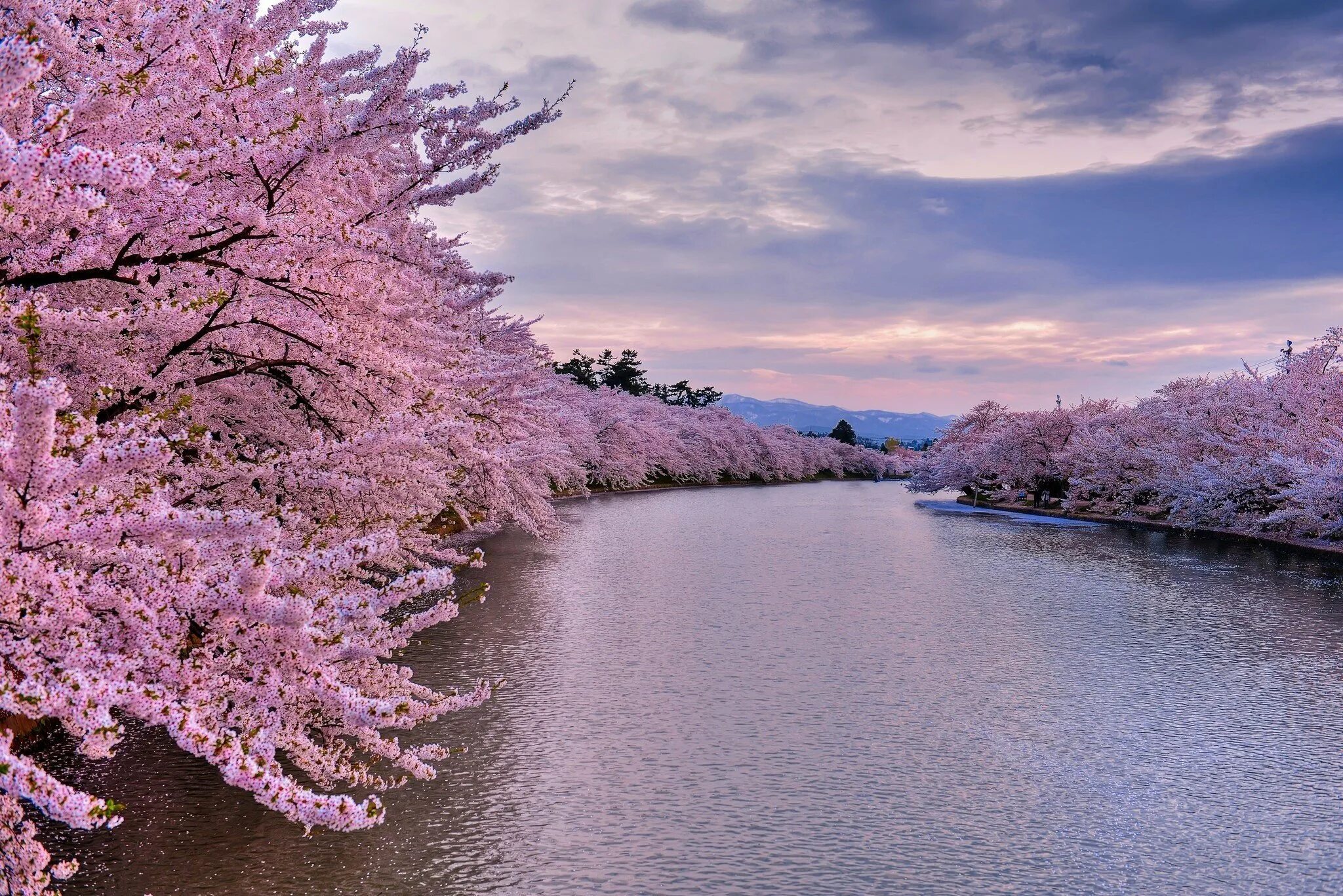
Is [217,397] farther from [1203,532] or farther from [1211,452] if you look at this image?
[1211,452]

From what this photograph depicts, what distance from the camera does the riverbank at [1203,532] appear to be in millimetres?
32656

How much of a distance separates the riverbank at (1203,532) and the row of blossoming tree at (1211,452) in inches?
18.9

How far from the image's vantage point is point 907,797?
9.44 m

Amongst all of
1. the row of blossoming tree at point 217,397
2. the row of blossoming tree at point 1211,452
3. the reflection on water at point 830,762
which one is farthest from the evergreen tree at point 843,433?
the row of blossoming tree at point 217,397

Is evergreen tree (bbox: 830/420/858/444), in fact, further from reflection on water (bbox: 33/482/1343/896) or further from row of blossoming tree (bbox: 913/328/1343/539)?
reflection on water (bbox: 33/482/1343/896)

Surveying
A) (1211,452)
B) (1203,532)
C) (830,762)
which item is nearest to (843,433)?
(1211,452)

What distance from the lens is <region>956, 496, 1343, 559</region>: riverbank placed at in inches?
1286

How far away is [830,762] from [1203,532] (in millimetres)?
35279

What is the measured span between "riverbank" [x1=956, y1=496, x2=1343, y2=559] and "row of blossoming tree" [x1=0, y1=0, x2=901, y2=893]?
28998 mm

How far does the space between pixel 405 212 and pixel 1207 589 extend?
64.6ft

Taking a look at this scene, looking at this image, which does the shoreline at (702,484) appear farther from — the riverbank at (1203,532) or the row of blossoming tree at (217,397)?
the row of blossoming tree at (217,397)

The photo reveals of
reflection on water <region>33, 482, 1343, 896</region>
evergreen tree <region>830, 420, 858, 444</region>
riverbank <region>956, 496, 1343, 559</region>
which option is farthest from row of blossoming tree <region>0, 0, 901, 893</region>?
evergreen tree <region>830, 420, 858, 444</region>

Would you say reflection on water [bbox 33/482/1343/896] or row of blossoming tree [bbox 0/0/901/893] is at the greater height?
row of blossoming tree [bbox 0/0/901/893]

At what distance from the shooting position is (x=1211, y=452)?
4400cm
